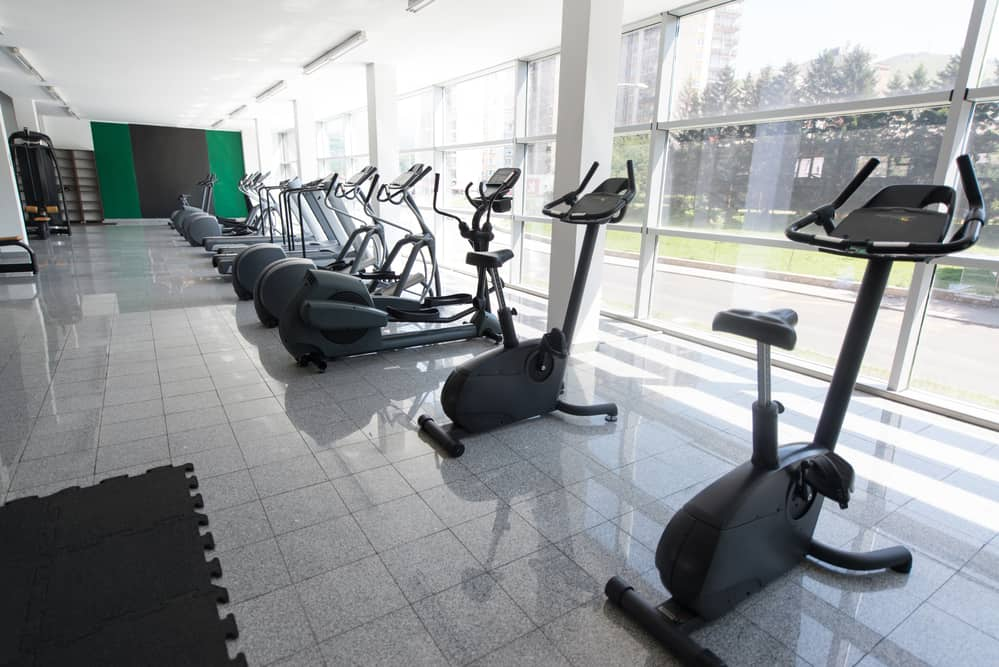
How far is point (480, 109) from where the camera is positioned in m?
8.55

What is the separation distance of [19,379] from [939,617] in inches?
202

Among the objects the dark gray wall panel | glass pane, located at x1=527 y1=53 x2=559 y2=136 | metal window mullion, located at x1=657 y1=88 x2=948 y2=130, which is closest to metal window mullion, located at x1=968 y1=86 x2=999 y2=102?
metal window mullion, located at x1=657 y1=88 x2=948 y2=130

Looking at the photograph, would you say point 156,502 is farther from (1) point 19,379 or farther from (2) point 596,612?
(1) point 19,379

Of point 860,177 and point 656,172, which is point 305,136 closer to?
point 656,172

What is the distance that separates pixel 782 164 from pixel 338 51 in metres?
5.77

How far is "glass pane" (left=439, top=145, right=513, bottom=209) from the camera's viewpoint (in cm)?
823

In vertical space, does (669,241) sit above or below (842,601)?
above

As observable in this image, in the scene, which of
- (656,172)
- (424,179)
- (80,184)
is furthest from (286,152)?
(656,172)

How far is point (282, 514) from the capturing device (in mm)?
2293

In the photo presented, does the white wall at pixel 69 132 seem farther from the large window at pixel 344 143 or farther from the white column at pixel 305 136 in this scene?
the white column at pixel 305 136

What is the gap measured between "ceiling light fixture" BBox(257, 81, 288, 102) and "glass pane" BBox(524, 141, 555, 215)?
5386 mm

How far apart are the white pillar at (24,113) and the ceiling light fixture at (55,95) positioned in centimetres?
59

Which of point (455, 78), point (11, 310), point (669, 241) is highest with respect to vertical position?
point (455, 78)

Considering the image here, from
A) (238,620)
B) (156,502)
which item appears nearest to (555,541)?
(238,620)
